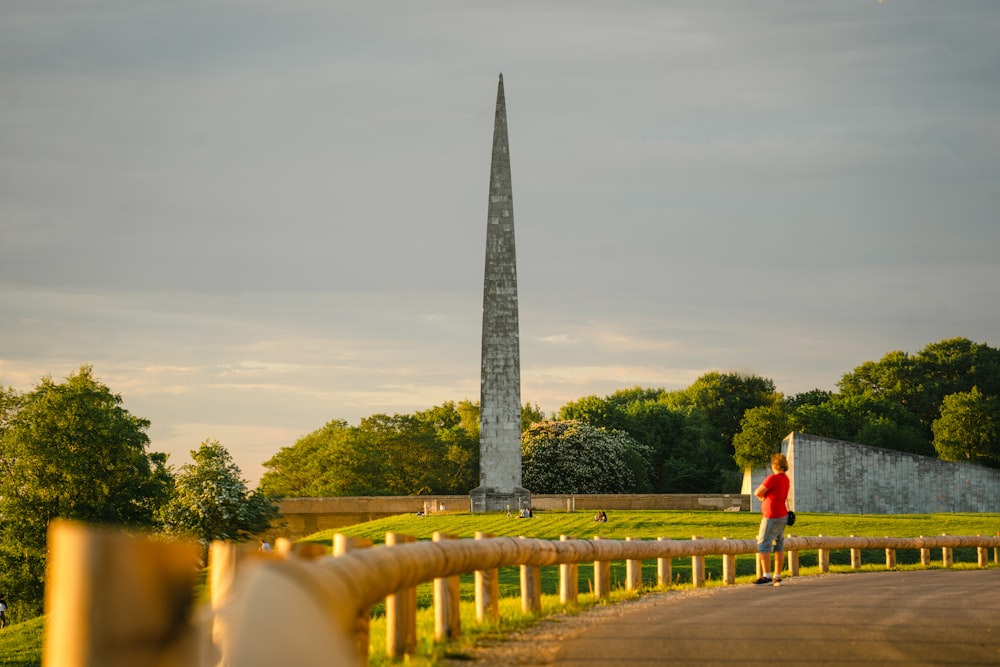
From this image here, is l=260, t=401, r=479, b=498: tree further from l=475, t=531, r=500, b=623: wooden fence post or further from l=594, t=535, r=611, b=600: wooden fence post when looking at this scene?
l=475, t=531, r=500, b=623: wooden fence post

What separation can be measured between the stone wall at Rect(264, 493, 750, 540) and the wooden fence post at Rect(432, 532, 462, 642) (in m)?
54.4

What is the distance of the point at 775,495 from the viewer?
55.8 ft

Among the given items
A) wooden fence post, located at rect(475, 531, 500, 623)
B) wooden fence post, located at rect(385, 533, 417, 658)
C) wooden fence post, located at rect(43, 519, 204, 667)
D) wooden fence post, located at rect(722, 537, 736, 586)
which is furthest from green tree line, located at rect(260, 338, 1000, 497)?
wooden fence post, located at rect(43, 519, 204, 667)

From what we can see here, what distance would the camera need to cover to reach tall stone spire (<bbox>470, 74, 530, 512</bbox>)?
227ft

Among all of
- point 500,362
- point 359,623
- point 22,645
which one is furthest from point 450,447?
point 359,623

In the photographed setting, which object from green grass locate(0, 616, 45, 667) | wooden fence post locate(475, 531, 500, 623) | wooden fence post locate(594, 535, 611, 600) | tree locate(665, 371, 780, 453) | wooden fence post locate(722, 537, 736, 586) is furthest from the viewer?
tree locate(665, 371, 780, 453)

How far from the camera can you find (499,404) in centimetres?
7000

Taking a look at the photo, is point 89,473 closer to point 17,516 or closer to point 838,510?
point 17,516

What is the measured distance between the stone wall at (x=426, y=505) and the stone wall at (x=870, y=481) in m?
2.70

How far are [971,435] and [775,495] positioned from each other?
6840 centimetres

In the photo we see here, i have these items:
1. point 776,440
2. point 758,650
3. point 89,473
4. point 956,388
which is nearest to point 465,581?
point 758,650

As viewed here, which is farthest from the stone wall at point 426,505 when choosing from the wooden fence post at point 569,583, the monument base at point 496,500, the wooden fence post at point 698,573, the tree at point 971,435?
the wooden fence post at point 569,583

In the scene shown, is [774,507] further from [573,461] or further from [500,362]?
[573,461]

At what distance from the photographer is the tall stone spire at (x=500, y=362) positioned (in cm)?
6925
